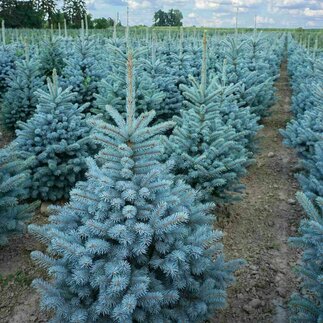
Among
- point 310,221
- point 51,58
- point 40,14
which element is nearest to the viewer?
point 310,221

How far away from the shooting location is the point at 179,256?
3.17 metres

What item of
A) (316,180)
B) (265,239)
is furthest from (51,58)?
(316,180)

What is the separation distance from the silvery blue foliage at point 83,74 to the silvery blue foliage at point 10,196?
4838 mm

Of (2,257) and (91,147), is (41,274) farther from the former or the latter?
(91,147)

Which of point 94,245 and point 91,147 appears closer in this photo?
point 94,245

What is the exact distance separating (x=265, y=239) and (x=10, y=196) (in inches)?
142

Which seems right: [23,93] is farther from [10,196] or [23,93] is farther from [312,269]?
[312,269]

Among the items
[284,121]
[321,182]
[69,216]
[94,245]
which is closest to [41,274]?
[69,216]

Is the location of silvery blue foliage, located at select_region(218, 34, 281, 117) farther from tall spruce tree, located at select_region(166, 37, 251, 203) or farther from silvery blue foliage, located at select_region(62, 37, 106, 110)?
silvery blue foliage, located at select_region(62, 37, 106, 110)

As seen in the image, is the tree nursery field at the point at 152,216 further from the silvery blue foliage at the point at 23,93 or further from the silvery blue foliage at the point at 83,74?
the silvery blue foliage at the point at 83,74

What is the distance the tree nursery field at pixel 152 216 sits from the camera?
10.5ft

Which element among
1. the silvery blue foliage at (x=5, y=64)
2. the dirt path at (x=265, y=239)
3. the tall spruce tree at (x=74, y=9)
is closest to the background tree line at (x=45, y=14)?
the tall spruce tree at (x=74, y=9)

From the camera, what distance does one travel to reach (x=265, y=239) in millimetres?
5805

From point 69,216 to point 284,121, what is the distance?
9.32m
